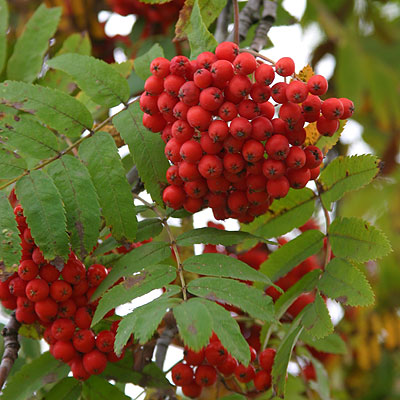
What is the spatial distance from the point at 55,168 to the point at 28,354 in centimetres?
84

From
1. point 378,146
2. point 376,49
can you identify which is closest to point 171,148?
point 376,49

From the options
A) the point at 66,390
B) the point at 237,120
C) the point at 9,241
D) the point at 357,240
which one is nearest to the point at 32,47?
the point at 9,241

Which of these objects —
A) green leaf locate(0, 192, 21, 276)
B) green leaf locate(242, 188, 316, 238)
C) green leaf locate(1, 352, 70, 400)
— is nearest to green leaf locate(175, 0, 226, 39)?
green leaf locate(242, 188, 316, 238)

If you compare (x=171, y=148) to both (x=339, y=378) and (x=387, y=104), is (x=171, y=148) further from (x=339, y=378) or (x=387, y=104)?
(x=339, y=378)

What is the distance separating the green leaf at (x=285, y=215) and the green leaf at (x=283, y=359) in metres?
0.30

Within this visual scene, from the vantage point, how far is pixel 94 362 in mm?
1563

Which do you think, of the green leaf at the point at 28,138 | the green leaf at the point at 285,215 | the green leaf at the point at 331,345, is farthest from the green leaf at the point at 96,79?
the green leaf at the point at 331,345

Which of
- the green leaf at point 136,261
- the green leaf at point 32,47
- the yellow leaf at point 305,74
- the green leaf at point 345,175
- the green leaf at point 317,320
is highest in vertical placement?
the green leaf at point 32,47

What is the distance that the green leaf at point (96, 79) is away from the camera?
165 centimetres

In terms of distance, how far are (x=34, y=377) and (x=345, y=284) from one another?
0.88 meters

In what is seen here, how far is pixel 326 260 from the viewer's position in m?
1.65

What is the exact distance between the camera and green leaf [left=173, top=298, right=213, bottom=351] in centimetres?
116

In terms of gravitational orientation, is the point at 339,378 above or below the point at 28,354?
below

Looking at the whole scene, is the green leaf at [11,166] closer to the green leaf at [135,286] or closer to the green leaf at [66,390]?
the green leaf at [135,286]
